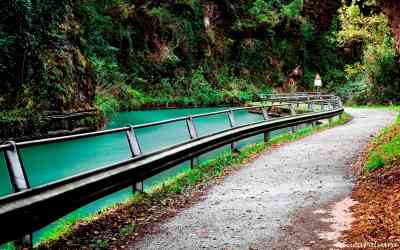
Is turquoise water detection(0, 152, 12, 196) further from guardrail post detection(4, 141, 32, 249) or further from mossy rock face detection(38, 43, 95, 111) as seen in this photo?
mossy rock face detection(38, 43, 95, 111)

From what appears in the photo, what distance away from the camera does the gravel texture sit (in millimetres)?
5996

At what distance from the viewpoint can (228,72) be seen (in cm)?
6294

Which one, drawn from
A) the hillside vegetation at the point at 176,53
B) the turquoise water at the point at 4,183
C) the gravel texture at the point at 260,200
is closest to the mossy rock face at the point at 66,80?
the hillside vegetation at the point at 176,53

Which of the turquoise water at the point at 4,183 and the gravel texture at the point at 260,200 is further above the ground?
the gravel texture at the point at 260,200

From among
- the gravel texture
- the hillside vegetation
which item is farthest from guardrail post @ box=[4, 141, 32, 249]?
the hillside vegetation

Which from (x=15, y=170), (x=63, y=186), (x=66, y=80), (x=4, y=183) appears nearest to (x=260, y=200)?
(x=63, y=186)

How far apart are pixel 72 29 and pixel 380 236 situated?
91.6ft

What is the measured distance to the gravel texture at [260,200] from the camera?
5996mm

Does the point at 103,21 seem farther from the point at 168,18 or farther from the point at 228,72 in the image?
the point at 228,72

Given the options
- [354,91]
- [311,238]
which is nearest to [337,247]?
[311,238]

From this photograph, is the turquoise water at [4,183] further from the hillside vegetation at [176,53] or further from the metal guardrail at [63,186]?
the hillside vegetation at [176,53]

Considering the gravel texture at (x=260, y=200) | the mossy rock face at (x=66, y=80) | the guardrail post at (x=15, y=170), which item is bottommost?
the gravel texture at (x=260, y=200)

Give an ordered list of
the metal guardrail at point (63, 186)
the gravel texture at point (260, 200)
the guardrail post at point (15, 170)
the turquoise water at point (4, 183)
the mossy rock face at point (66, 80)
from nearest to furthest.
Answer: the metal guardrail at point (63, 186), the guardrail post at point (15, 170), the gravel texture at point (260, 200), the turquoise water at point (4, 183), the mossy rock face at point (66, 80)

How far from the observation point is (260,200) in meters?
8.05
